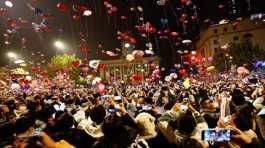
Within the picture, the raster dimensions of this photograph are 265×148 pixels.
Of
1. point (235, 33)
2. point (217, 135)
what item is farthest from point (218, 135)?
point (235, 33)

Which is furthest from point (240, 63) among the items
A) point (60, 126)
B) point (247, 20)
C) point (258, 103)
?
point (60, 126)

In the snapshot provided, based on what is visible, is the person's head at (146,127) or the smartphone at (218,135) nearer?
the smartphone at (218,135)

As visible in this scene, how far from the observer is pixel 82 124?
7023mm

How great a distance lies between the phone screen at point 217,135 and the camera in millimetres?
3727

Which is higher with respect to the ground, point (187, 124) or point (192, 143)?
point (187, 124)

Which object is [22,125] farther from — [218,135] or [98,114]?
[218,135]

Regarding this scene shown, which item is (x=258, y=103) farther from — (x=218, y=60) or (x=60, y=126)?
(x=218, y=60)

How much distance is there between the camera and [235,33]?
87.4 m

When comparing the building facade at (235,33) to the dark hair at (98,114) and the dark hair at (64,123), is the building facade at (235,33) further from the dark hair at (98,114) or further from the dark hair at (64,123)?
the dark hair at (64,123)

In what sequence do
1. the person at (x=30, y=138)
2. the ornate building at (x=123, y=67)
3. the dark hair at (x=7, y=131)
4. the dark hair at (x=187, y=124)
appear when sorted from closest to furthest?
the person at (x=30, y=138) → the dark hair at (x=187, y=124) → the dark hair at (x=7, y=131) → the ornate building at (x=123, y=67)

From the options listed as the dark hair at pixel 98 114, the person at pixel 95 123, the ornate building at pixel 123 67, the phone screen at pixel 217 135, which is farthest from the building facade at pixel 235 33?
the phone screen at pixel 217 135

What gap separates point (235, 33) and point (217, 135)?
87.1 m

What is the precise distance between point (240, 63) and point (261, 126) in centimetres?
6132

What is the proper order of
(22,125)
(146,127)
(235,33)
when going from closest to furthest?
1. (22,125)
2. (146,127)
3. (235,33)
